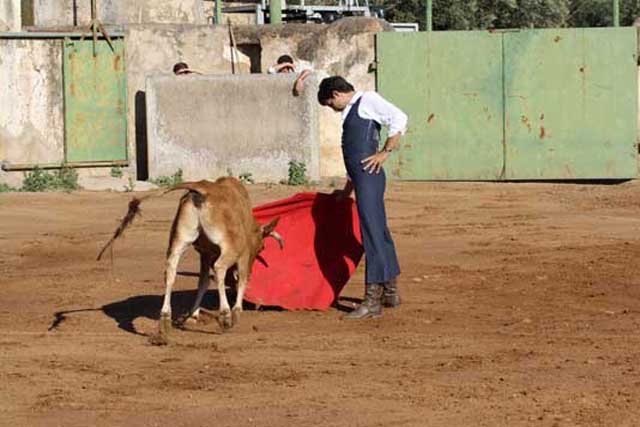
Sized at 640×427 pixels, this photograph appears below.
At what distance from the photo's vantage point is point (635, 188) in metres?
22.1

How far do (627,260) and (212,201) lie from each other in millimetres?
5378

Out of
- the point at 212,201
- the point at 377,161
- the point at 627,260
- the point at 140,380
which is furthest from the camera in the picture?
the point at 627,260

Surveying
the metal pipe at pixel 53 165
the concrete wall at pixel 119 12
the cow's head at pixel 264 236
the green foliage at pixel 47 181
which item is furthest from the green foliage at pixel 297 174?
the cow's head at pixel 264 236

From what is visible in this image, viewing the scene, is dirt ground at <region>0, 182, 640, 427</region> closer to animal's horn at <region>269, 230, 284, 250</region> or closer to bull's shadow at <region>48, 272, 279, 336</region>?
bull's shadow at <region>48, 272, 279, 336</region>

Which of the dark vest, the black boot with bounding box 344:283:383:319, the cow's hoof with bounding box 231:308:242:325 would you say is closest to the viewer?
the cow's hoof with bounding box 231:308:242:325

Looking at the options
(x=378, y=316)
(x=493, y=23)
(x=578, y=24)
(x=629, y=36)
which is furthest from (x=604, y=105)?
(x=578, y=24)

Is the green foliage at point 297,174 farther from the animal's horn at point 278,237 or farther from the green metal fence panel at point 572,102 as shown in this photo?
the animal's horn at point 278,237

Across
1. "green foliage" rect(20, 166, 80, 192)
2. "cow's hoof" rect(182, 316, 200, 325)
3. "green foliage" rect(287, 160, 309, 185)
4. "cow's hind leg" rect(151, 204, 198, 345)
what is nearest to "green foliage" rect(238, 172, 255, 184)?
"green foliage" rect(287, 160, 309, 185)

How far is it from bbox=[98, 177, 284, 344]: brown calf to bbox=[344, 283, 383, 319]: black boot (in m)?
0.88

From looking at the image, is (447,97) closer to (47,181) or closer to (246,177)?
(246,177)

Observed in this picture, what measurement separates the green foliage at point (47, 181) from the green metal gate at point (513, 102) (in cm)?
465

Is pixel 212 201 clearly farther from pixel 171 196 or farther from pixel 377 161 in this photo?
pixel 171 196

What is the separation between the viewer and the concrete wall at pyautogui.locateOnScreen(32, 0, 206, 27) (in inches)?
949

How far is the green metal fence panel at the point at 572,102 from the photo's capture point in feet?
74.5
